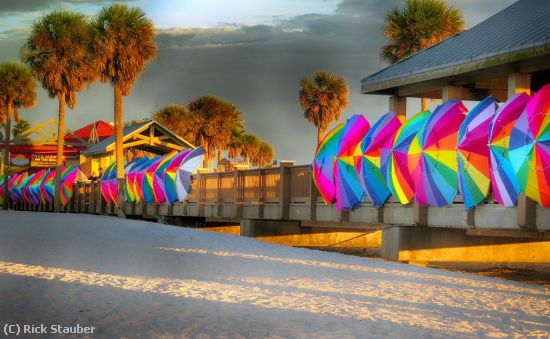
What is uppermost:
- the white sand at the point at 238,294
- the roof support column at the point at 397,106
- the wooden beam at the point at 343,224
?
the roof support column at the point at 397,106

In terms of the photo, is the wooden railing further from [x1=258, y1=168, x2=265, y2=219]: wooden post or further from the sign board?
the sign board

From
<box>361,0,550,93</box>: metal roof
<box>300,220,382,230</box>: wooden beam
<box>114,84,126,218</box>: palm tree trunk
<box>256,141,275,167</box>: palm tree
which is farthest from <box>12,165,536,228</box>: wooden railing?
<box>256,141,275,167</box>: palm tree

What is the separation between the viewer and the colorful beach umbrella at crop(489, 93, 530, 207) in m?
17.0

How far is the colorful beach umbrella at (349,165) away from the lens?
2266cm

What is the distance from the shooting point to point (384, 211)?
2177 cm

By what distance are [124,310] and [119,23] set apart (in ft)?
111

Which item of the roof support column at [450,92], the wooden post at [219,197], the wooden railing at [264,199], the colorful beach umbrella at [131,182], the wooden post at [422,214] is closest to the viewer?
the wooden post at [422,214]

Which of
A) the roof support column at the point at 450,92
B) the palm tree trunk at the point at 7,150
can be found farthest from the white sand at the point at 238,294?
the palm tree trunk at the point at 7,150

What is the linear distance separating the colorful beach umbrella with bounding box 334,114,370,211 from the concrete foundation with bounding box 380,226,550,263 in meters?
1.67

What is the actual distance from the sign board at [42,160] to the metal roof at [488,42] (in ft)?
209

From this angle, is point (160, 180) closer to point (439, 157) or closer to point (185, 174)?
point (185, 174)

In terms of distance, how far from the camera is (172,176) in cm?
3500

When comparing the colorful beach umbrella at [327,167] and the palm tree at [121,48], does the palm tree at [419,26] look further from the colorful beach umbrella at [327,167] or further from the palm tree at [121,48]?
the colorful beach umbrella at [327,167]

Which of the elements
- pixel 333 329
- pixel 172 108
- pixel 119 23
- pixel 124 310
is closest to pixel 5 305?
pixel 124 310
